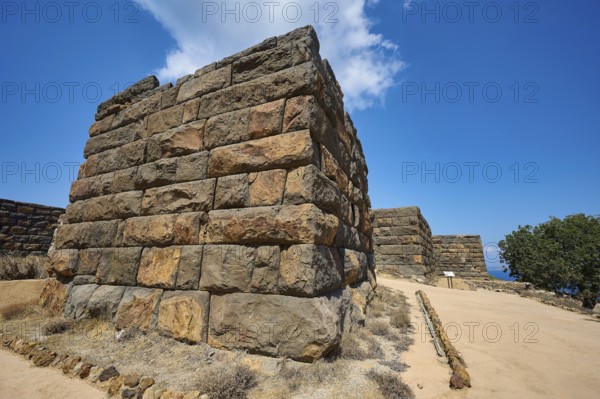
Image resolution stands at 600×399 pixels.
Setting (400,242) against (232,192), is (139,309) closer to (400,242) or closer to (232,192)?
(232,192)

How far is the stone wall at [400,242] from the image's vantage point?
34.2ft

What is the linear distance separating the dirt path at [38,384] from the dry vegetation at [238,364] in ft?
0.93

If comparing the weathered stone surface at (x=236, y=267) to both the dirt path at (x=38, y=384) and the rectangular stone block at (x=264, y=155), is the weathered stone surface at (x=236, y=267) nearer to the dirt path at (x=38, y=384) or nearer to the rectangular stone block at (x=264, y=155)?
the rectangular stone block at (x=264, y=155)

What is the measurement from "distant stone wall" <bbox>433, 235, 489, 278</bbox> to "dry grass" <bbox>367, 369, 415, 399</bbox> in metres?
15.7

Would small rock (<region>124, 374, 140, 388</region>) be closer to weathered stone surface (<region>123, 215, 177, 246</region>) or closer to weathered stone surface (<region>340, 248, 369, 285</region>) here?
weathered stone surface (<region>123, 215, 177, 246</region>)

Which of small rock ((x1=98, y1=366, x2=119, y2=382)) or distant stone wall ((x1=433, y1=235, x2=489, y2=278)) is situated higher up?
distant stone wall ((x1=433, y1=235, x2=489, y2=278))

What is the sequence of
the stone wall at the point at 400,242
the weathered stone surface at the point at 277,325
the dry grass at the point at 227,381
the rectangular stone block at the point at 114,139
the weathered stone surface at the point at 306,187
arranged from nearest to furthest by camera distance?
the dry grass at the point at 227,381, the weathered stone surface at the point at 277,325, the weathered stone surface at the point at 306,187, the rectangular stone block at the point at 114,139, the stone wall at the point at 400,242

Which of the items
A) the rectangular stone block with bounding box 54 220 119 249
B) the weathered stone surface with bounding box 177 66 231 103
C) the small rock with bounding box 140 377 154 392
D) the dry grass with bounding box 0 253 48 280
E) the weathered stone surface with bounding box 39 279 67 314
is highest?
the weathered stone surface with bounding box 177 66 231 103

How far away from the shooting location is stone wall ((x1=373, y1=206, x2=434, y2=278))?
10438 millimetres

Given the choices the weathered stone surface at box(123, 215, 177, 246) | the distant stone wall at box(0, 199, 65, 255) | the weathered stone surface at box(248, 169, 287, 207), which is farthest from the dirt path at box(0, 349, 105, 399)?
the distant stone wall at box(0, 199, 65, 255)

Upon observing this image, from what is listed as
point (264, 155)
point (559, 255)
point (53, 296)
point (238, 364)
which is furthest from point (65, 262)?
point (559, 255)

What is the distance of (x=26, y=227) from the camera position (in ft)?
37.1

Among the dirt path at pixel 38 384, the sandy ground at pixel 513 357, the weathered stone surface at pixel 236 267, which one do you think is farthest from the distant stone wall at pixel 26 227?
the sandy ground at pixel 513 357

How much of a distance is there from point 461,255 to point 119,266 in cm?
1790
